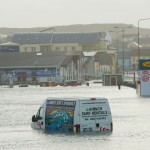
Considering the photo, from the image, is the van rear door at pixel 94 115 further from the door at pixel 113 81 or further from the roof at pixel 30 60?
the roof at pixel 30 60

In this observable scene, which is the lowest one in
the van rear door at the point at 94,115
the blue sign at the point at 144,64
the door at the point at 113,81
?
the door at the point at 113,81

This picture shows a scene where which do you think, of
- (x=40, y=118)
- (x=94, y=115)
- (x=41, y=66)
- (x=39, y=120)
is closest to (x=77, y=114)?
(x=94, y=115)

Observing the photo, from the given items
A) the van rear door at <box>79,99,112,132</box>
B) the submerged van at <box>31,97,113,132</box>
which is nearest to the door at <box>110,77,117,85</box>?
the submerged van at <box>31,97,113,132</box>

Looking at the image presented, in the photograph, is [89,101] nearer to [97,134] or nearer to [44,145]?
[97,134]

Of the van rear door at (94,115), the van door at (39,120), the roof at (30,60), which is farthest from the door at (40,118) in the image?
the roof at (30,60)

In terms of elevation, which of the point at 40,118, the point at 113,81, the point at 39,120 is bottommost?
the point at 113,81

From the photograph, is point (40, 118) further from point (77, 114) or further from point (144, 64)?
point (144, 64)

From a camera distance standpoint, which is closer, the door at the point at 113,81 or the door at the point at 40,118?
the door at the point at 40,118

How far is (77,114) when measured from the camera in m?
33.7

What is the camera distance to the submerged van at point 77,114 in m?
33.8

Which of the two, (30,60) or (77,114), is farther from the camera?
(30,60)

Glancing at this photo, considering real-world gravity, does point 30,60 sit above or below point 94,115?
above

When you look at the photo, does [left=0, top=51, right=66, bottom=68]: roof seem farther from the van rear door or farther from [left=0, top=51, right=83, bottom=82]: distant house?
the van rear door

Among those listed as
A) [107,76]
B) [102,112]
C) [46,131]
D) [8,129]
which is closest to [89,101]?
[102,112]
